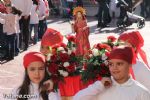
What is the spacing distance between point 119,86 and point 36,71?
890 mm

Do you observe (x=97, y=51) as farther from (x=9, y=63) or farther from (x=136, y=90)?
(x=9, y=63)

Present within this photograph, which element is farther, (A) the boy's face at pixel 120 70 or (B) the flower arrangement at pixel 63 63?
(B) the flower arrangement at pixel 63 63

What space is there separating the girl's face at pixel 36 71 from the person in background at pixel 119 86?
1.79 feet

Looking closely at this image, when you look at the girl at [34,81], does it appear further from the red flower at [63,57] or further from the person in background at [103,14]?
the person in background at [103,14]

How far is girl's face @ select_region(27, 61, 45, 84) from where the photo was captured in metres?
4.24

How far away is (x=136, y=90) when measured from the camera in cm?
369

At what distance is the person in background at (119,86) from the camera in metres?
3.67

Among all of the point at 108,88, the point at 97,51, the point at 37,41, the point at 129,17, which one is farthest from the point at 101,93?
the point at 129,17

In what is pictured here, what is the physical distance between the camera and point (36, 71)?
13.9 ft

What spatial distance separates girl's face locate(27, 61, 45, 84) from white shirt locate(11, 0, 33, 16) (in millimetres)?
9217

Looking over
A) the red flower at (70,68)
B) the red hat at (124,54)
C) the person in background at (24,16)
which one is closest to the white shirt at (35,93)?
the red hat at (124,54)

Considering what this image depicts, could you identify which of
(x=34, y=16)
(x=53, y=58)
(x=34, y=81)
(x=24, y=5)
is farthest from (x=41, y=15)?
(x=34, y=81)

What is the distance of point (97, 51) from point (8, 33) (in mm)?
6682

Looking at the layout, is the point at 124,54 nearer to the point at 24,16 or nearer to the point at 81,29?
the point at 81,29
